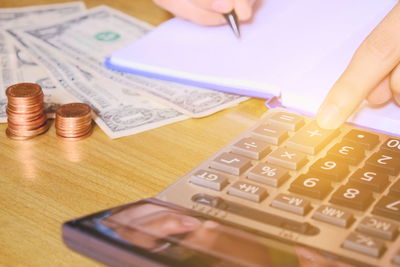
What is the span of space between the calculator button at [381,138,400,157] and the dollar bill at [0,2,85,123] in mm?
408

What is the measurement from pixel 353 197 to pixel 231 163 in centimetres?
12

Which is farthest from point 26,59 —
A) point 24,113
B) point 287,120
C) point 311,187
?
point 311,187

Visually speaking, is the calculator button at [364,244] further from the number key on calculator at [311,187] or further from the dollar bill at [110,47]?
the dollar bill at [110,47]

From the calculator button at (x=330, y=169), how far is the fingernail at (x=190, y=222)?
14 centimetres

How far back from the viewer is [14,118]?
75 cm

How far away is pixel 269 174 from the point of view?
592 millimetres

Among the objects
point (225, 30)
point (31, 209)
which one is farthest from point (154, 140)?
point (225, 30)

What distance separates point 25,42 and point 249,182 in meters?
0.58

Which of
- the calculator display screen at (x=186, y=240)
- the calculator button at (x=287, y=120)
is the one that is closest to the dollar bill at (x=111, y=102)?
the calculator button at (x=287, y=120)

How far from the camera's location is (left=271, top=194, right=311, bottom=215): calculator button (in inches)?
21.2

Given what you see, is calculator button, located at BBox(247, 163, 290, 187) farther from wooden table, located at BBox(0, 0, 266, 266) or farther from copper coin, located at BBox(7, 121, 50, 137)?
copper coin, located at BBox(7, 121, 50, 137)

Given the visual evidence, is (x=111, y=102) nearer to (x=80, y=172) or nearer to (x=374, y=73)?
(x=80, y=172)

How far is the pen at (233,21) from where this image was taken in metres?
0.96

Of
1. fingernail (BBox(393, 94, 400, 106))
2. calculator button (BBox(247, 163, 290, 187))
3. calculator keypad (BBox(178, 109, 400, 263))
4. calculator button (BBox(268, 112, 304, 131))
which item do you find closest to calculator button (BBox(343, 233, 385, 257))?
calculator keypad (BBox(178, 109, 400, 263))
